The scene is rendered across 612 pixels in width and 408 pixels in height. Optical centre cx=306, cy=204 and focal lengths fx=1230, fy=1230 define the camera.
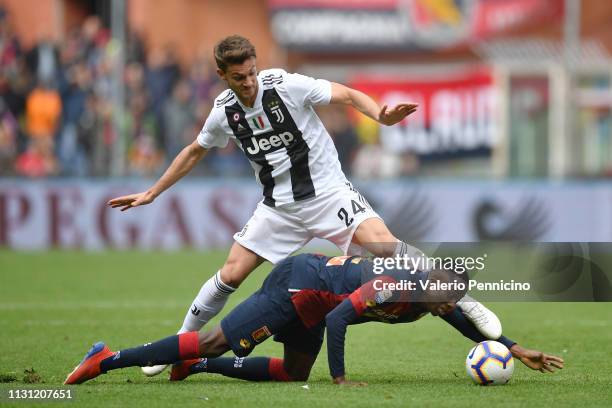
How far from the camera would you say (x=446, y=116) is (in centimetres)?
2578

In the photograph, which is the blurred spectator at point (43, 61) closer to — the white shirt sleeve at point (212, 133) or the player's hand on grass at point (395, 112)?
the white shirt sleeve at point (212, 133)

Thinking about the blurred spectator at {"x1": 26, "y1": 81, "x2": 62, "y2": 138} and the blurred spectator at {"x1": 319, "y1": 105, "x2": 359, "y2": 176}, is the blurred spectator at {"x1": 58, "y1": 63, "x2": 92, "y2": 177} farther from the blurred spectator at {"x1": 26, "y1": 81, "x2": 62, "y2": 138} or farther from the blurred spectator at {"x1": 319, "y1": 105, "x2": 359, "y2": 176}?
the blurred spectator at {"x1": 319, "y1": 105, "x2": 359, "y2": 176}

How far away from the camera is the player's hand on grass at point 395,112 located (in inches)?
320

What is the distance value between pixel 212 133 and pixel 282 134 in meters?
0.53

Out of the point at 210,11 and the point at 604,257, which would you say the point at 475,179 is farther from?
the point at 604,257

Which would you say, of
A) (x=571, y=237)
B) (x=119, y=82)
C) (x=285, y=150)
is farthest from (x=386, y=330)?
(x=119, y=82)

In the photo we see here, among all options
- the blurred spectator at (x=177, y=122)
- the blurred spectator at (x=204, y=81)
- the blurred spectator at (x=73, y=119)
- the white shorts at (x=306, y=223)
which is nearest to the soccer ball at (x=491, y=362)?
the white shorts at (x=306, y=223)

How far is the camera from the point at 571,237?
20156 mm

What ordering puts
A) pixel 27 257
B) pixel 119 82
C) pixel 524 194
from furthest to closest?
pixel 119 82
pixel 524 194
pixel 27 257

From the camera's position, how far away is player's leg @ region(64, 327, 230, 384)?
26.0 ft

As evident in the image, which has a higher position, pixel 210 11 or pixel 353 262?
pixel 210 11

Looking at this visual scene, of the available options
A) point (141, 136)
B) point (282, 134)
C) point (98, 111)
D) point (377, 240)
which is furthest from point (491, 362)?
point (141, 136)

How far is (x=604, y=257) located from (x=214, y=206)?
1356cm

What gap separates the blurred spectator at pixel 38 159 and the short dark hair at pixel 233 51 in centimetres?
1342
